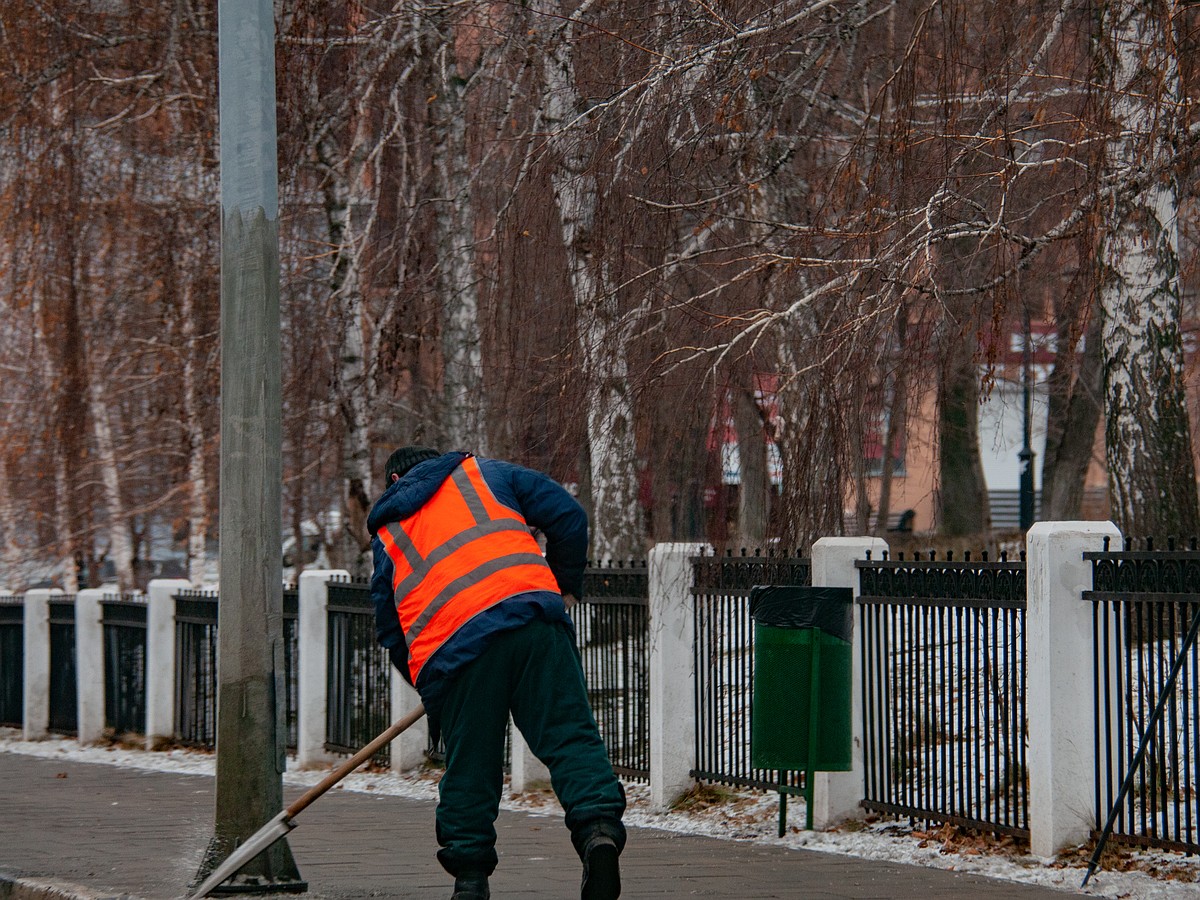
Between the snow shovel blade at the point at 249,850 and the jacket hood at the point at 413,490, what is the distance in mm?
1336

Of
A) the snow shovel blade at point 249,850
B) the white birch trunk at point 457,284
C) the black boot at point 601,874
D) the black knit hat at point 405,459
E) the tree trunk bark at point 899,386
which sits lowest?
the snow shovel blade at point 249,850

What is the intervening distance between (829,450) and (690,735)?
2.16 m

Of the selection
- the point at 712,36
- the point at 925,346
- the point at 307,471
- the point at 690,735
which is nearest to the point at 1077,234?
the point at 925,346

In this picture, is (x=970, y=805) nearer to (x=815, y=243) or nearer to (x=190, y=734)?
(x=815, y=243)

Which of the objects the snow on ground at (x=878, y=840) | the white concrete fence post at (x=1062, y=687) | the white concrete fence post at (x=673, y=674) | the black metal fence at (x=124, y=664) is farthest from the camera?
the black metal fence at (x=124, y=664)

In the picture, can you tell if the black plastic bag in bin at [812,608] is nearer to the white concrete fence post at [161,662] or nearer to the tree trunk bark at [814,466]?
the tree trunk bark at [814,466]

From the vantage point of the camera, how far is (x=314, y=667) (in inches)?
481

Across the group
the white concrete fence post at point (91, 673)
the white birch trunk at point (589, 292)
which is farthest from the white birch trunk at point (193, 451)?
the white birch trunk at point (589, 292)

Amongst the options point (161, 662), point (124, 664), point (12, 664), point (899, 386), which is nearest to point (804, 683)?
point (899, 386)

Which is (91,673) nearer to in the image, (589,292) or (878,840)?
(589,292)

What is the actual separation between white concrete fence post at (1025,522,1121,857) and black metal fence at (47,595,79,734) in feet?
34.9

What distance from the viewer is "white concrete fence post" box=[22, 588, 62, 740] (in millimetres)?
15773

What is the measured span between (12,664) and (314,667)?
5618 mm

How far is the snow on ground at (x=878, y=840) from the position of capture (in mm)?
6422
